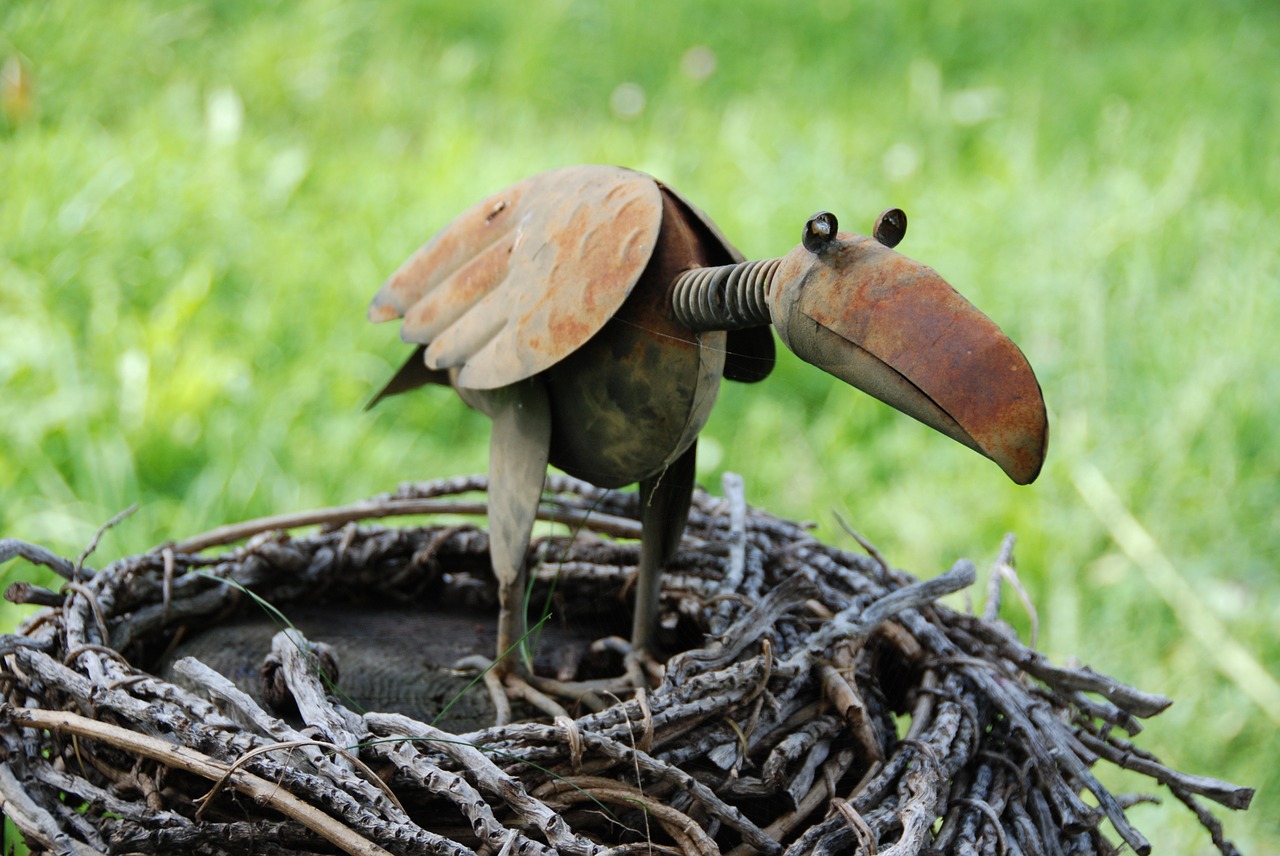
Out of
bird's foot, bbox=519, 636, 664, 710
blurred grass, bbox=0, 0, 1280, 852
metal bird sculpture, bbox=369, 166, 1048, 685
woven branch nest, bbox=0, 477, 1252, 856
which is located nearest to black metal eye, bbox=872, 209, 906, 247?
metal bird sculpture, bbox=369, 166, 1048, 685

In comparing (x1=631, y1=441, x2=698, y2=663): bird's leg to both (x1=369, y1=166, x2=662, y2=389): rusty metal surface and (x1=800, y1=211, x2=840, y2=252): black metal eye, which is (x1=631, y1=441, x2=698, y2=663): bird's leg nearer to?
(x1=369, y1=166, x2=662, y2=389): rusty metal surface

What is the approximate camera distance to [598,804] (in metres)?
1.01

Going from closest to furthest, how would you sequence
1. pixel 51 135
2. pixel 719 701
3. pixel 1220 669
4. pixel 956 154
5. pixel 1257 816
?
1. pixel 719 701
2. pixel 1257 816
3. pixel 1220 669
4. pixel 51 135
5. pixel 956 154

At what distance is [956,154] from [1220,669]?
1416 millimetres

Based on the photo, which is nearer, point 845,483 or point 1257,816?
point 1257,816

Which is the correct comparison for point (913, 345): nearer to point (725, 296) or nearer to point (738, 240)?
point (725, 296)

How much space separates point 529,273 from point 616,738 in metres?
0.42

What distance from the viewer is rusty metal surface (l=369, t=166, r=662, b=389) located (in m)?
1.06

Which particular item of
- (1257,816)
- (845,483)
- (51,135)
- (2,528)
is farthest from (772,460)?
(51,135)

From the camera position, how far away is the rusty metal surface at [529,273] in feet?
3.47

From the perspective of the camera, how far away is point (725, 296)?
99 centimetres

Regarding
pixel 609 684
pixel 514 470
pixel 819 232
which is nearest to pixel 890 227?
pixel 819 232

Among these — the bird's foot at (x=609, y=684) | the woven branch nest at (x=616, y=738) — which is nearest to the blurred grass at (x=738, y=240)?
the woven branch nest at (x=616, y=738)

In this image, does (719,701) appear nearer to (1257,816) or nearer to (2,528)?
(1257,816)
